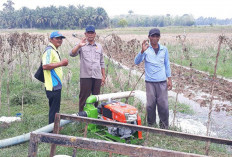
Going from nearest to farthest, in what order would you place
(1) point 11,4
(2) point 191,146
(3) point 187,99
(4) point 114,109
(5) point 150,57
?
(4) point 114,109, (2) point 191,146, (5) point 150,57, (3) point 187,99, (1) point 11,4

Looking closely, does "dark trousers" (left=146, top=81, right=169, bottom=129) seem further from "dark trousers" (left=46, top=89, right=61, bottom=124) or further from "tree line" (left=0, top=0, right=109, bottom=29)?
"tree line" (left=0, top=0, right=109, bottom=29)

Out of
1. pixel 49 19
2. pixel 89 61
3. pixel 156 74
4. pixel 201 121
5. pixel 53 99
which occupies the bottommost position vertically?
pixel 201 121

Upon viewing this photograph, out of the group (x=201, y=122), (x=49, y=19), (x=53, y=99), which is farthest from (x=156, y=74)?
(x=49, y=19)

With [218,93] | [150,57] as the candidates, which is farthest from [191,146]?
[218,93]

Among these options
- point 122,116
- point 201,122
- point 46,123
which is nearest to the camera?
point 122,116

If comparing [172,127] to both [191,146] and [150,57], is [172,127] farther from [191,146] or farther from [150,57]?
[150,57]

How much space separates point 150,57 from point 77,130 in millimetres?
1868

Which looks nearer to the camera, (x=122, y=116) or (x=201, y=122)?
(x=122, y=116)

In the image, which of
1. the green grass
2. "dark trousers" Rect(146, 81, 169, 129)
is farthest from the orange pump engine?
"dark trousers" Rect(146, 81, 169, 129)

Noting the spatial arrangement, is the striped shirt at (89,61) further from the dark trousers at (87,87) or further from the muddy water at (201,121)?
the muddy water at (201,121)

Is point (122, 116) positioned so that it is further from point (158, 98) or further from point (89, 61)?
point (89, 61)

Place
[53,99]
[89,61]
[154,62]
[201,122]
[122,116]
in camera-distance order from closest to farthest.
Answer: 1. [122,116]
2. [53,99]
3. [154,62]
4. [89,61]
5. [201,122]

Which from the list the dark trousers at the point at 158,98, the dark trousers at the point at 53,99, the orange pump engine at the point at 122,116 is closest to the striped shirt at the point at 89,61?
the dark trousers at the point at 53,99

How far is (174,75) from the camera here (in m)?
11.0
